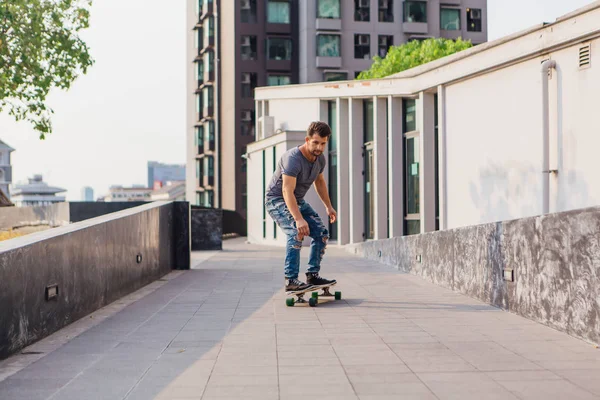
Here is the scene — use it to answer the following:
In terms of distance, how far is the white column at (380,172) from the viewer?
73.0ft

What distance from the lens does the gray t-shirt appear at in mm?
7539

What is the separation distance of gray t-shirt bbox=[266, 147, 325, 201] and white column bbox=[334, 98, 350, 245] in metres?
16.8

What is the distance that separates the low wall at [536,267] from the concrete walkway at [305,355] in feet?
0.54

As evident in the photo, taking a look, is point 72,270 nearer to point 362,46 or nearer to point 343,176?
point 343,176

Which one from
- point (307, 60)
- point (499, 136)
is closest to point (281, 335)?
point (499, 136)

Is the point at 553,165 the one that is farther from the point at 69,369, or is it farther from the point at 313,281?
the point at 69,369

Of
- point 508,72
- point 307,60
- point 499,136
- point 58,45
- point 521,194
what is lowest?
point 521,194

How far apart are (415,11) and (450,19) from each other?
278 centimetres

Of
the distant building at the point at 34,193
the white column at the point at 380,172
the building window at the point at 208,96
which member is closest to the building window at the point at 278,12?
the building window at the point at 208,96

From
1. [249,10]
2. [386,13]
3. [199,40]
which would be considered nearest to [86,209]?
[386,13]

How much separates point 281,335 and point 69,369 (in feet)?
5.54

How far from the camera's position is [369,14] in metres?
55.2

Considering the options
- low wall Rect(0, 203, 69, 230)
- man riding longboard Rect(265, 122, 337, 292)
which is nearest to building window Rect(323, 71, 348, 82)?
low wall Rect(0, 203, 69, 230)

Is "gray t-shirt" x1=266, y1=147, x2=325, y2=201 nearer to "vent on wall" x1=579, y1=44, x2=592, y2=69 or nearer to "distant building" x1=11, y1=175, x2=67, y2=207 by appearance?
"vent on wall" x1=579, y1=44, x2=592, y2=69
